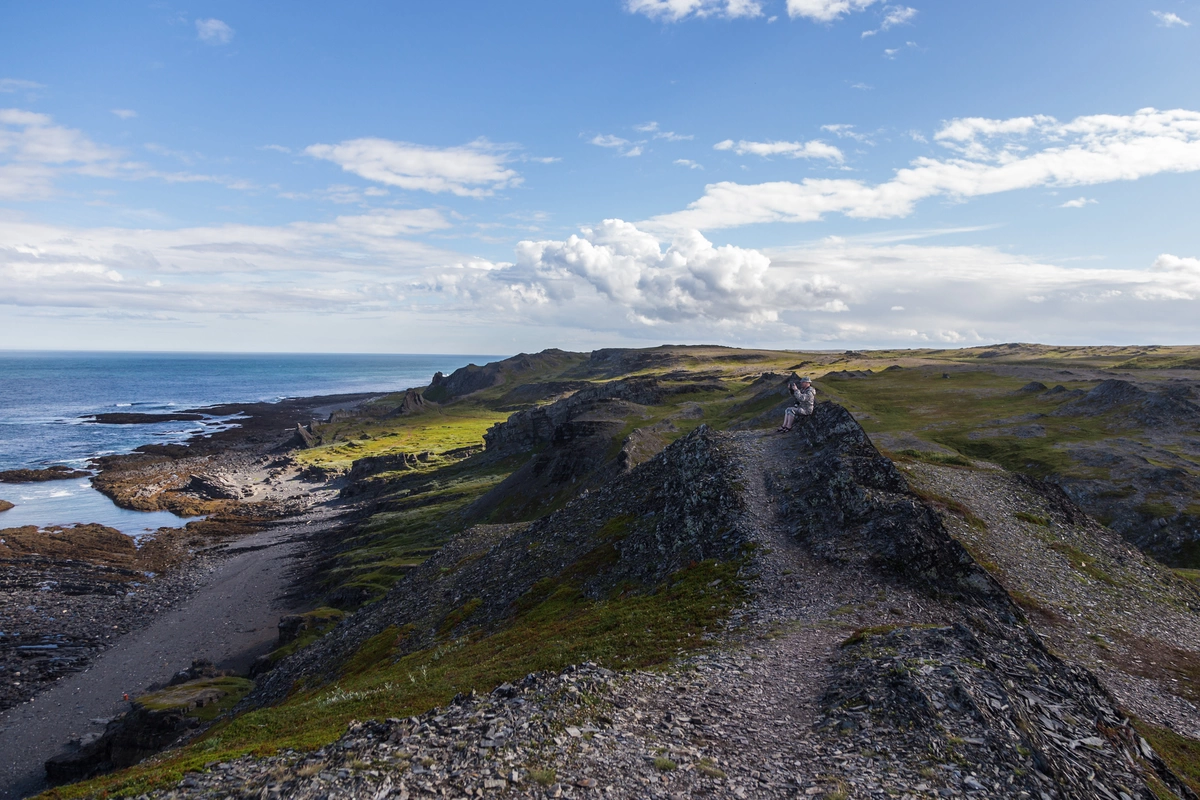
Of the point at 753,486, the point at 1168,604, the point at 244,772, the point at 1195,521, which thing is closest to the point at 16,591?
the point at 244,772

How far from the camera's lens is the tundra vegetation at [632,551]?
1020 inches

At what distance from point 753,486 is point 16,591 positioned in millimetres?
85454

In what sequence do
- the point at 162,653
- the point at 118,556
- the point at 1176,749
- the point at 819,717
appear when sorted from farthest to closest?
the point at 118,556 < the point at 162,653 < the point at 1176,749 < the point at 819,717

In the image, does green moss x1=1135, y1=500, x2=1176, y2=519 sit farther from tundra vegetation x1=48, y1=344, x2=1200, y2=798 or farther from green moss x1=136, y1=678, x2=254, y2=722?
green moss x1=136, y1=678, x2=254, y2=722

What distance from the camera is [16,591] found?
69812 mm

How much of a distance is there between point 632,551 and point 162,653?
174 feet

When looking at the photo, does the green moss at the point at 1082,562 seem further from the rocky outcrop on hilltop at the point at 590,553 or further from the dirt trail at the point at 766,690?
the rocky outcrop on hilltop at the point at 590,553

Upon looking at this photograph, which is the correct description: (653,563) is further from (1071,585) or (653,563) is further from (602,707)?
(1071,585)

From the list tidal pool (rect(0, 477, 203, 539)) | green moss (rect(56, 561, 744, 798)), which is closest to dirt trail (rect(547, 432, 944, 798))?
green moss (rect(56, 561, 744, 798))

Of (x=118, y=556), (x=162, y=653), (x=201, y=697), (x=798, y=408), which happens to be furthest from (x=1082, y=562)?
(x=118, y=556)

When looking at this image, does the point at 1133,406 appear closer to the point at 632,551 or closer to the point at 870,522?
the point at 870,522

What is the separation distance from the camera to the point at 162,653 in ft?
196

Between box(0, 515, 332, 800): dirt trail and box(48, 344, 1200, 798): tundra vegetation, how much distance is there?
695cm

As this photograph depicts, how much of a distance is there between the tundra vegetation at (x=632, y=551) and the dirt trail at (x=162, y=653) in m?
6.95
